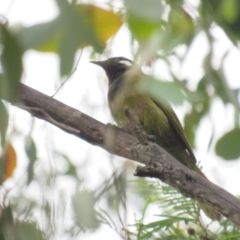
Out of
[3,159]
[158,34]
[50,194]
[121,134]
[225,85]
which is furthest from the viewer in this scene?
[121,134]

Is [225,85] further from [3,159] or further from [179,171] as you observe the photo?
[179,171]

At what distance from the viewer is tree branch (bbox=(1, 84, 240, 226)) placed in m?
2.00

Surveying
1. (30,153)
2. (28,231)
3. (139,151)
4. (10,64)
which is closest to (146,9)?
(10,64)

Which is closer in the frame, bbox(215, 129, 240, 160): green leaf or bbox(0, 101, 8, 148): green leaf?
bbox(0, 101, 8, 148): green leaf

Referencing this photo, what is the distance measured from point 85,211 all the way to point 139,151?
3.42 feet

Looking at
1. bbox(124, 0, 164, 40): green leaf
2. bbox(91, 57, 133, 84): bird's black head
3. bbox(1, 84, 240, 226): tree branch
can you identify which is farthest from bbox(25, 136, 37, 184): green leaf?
bbox(91, 57, 133, 84): bird's black head

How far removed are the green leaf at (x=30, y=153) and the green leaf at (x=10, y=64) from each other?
2.33ft

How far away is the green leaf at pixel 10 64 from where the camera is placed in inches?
32.8

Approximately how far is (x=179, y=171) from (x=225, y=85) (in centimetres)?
93

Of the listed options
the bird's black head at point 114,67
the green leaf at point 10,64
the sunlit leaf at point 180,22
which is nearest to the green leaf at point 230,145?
the sunlit leaf at point 180,22

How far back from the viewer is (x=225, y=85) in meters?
1.23

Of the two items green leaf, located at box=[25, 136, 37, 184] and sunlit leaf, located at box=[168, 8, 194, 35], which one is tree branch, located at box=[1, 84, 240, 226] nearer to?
green leaf, located at box=[25, 136, 37, 184]

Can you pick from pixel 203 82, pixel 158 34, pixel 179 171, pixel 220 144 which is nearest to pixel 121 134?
pixel 179 171

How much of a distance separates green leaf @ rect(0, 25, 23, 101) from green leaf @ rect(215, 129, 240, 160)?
2.05ft
